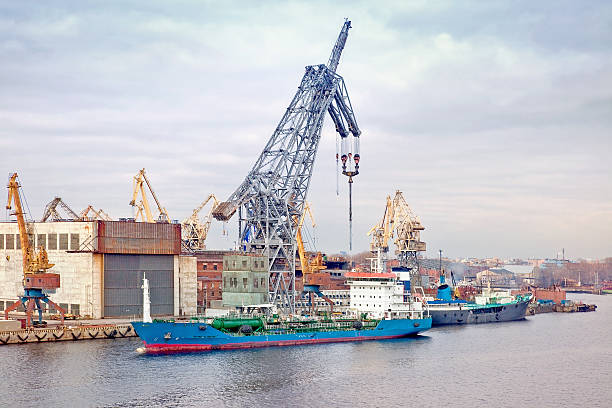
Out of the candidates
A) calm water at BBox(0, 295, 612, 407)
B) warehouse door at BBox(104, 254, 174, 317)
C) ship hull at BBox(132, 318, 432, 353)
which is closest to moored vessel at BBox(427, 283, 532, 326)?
ship hull at BBox(132, 318, 432, 353)

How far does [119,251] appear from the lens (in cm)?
8500

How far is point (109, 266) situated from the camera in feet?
277

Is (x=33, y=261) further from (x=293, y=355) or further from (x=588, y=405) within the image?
(x=588, y=405)

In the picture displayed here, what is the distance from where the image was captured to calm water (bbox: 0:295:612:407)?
47219 millimetres

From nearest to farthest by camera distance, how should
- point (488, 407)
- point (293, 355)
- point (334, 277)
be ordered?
point (488, 407), point (293, 355), point (334, 277)

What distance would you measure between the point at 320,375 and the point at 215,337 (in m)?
15.7

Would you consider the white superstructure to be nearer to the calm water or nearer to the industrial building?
the calm water

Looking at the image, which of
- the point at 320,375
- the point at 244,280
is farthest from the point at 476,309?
the point at 320,375

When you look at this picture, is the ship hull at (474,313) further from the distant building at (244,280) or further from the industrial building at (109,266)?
the industrial building at (109,266)

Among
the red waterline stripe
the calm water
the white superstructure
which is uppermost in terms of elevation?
the white superstructure

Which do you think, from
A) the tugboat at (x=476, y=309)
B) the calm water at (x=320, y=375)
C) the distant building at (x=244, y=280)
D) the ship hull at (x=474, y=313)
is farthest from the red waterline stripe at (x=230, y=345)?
the tugboat at (x=476, y=309)

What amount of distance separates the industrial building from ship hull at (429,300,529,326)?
3231 cm

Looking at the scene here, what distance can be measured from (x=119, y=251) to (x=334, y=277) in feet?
191


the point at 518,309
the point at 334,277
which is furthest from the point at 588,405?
the point at 334,277
